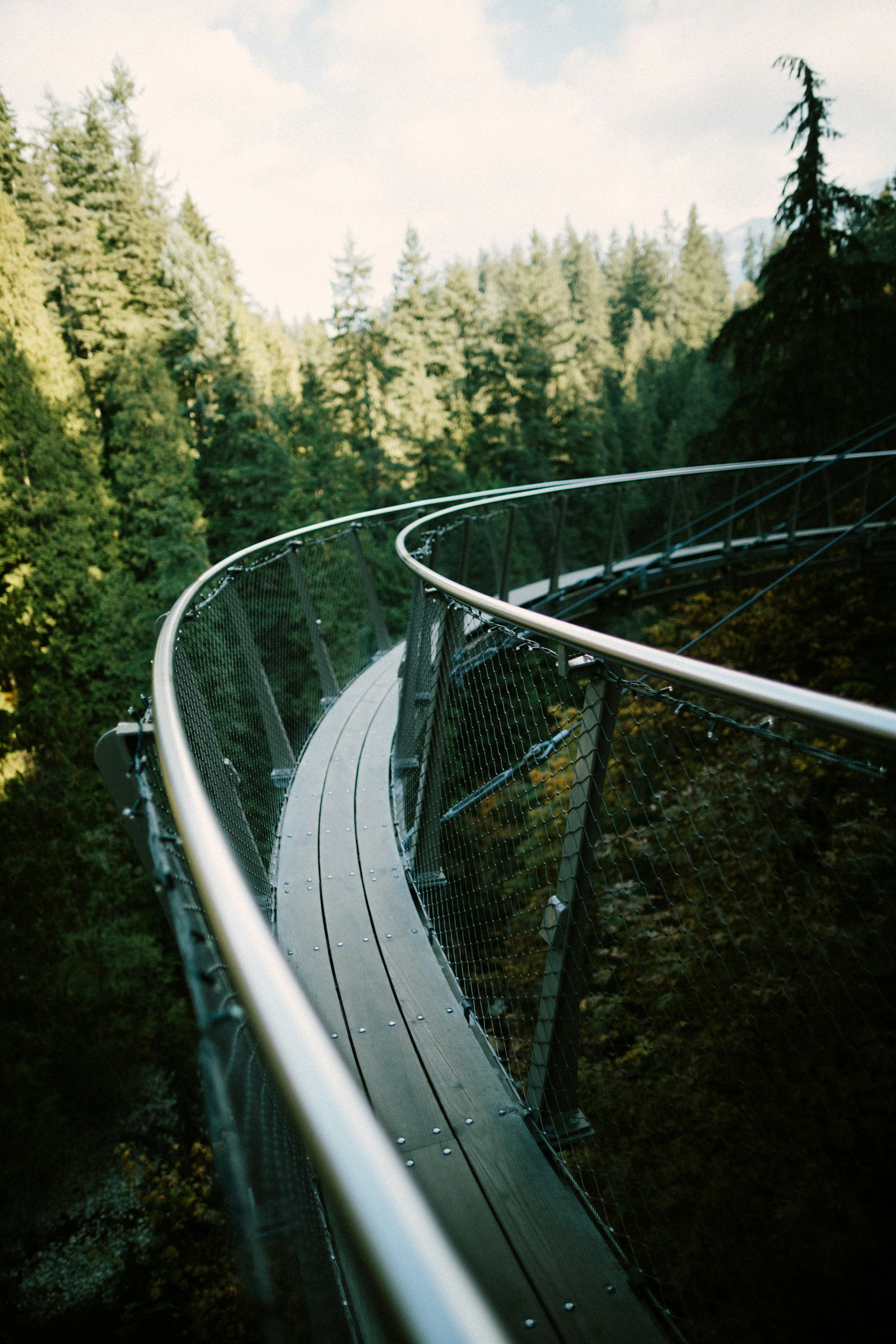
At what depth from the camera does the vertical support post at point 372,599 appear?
592cm

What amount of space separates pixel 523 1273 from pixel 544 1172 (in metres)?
0.26

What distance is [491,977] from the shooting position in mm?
2711

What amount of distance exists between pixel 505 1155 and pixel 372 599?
15.9 feet

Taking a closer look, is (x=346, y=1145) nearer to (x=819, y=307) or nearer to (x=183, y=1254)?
(x=819, y=307)

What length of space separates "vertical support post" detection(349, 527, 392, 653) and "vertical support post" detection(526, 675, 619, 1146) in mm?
4318

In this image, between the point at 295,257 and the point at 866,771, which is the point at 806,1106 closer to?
the point at 866,771

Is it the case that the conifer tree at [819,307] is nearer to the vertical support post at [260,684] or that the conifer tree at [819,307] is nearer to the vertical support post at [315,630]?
the vertical support post at [315,630]

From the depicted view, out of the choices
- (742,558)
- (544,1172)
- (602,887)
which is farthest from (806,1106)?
(742,558)

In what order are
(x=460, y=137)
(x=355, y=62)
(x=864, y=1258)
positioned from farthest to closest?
(x=460, y=137) < (x=355, y=62) < (x=864, y=1258)

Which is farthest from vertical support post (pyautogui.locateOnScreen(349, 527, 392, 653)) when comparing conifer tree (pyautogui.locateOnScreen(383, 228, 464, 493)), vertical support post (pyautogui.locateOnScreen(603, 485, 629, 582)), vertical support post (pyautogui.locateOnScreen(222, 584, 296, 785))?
conifer tree (pyautogui.locateOnScreen(383, 228, 464, 493))

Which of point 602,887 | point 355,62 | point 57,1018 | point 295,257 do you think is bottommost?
point 57,1018

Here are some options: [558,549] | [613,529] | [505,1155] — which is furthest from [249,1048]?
[613,529]

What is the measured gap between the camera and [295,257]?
57875mm

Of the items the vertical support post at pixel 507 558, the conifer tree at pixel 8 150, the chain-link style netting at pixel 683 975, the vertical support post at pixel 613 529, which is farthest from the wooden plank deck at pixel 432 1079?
the conifer tree at pixel 8 150
